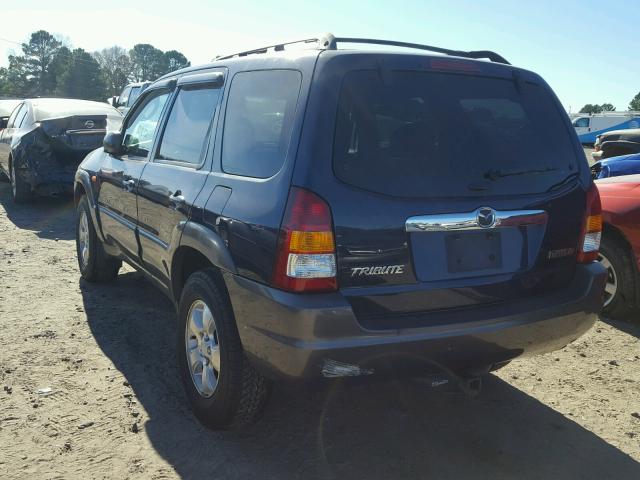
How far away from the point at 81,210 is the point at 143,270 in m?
1.74

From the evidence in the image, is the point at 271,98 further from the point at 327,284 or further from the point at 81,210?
the point at 81,210

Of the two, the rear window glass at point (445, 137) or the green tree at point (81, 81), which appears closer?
the rear window glass at point (445, 137)

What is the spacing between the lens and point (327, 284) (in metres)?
2.40

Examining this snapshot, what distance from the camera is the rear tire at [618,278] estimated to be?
4.67 metres

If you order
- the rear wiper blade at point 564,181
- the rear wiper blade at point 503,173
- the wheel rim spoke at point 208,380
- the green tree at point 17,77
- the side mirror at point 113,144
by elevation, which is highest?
the green tree at point 17,77

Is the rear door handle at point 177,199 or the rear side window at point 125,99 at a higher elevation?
the rear side window at point 125,99

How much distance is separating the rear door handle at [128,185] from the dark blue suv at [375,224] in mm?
958

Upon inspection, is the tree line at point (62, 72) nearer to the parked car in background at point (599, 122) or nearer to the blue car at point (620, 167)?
the parked car in background at point (599, 122)

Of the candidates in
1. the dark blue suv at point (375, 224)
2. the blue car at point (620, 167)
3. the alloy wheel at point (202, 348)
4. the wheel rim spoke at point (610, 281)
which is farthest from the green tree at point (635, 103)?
the alloy wheel at point (202, 348)

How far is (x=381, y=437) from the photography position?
310 cm

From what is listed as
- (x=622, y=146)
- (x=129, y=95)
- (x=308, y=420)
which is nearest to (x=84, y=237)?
(x=308, y=420)

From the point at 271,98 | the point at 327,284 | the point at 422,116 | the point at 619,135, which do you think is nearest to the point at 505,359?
the point at 327,284

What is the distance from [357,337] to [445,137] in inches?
38.2

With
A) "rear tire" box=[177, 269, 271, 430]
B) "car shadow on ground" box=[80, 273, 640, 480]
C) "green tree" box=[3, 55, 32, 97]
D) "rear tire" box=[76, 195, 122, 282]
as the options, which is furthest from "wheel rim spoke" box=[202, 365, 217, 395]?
"green tree" box=[3, 55, 32, 97]
